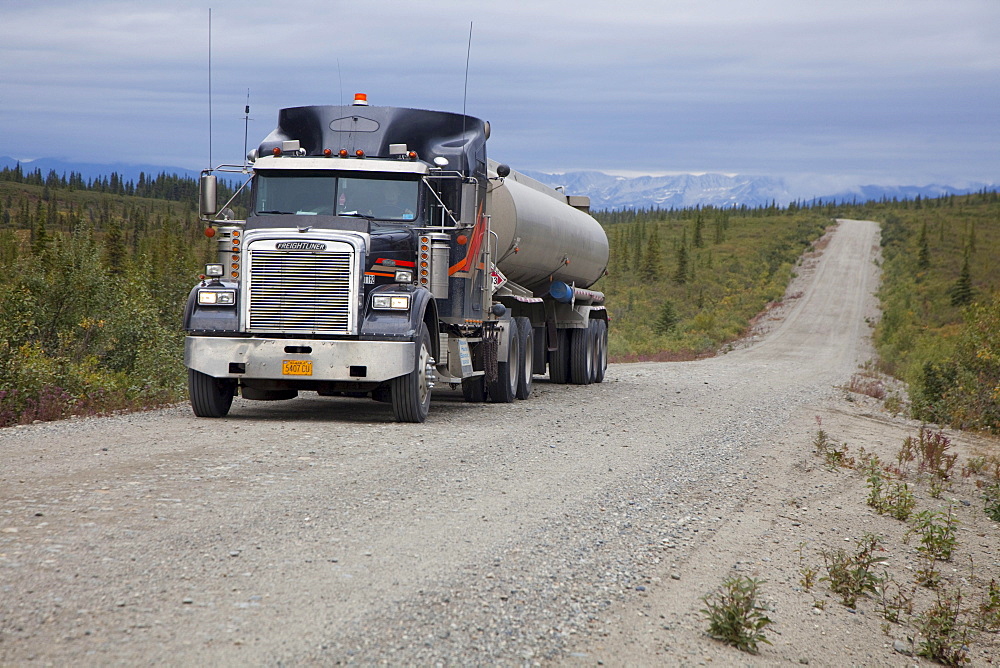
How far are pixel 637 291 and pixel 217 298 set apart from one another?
6058 cm

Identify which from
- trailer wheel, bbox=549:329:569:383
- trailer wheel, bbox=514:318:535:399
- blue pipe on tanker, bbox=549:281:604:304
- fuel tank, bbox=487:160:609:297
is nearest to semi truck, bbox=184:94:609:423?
fuel tank, bbox=487:160:609:297

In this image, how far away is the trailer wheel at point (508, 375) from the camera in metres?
16.0

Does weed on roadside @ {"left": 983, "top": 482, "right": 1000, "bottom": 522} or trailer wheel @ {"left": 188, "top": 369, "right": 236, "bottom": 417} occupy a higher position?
trailer wheel @ {"left": 188, "top": 369, "right": 236, "bottom": 417}

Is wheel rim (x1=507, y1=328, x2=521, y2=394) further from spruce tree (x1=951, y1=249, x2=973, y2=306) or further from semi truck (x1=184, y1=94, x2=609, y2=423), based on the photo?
spruce tree (x1=951, y1=249, x2=973, y2=306)

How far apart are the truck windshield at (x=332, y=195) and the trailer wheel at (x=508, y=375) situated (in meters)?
4.00

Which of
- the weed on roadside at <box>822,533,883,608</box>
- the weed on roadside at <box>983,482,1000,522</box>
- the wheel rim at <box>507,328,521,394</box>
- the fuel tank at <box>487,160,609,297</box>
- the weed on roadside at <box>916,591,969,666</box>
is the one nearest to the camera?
the weed on roadside at <box>916,591,969,666</box>

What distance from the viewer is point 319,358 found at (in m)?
11.5

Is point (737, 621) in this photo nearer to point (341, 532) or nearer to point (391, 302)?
point (341, 532)

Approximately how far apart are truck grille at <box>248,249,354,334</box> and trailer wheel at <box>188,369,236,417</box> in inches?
33.7

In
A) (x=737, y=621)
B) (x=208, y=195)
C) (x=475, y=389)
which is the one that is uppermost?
(x=208, y=195)

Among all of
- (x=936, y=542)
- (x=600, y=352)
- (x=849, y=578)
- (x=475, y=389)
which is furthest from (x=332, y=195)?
(x=600, y=352)

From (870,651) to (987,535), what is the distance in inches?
182

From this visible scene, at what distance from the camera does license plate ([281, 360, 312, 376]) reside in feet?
37.5

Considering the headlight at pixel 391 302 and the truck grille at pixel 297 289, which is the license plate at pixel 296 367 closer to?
the truck grille at pixel 297 289
